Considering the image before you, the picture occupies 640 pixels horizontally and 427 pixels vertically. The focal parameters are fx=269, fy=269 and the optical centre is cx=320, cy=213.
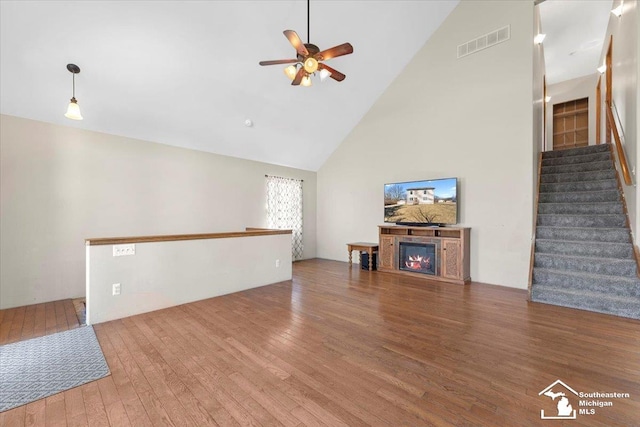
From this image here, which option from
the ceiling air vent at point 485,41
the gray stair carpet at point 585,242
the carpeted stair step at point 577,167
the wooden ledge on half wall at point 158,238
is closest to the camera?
the wooden ledge on half wall at point 158,238

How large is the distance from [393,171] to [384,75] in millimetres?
2062

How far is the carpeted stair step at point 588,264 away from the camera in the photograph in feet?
11.3

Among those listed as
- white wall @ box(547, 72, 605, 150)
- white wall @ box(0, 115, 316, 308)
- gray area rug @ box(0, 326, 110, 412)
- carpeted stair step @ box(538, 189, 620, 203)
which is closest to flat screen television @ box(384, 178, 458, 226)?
carpeted stair step @ box(538, 189, 620, 203)

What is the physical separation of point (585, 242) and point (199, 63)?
620 centimetres

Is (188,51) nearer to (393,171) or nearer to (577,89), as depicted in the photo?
(393,171)

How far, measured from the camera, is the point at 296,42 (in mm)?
2789

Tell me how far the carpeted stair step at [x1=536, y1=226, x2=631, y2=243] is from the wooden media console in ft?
3.62

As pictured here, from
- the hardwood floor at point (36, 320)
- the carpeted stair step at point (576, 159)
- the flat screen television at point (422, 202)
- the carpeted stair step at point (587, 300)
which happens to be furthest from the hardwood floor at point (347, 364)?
the carpeted stair step at point (576, 159)

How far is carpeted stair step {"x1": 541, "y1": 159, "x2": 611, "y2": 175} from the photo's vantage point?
189 inches

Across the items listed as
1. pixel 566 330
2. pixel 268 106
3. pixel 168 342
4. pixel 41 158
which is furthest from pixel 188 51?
pixel 566 330

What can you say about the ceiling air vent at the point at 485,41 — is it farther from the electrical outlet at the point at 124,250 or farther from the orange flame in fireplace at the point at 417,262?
the electrical outlet at the point at 124,250

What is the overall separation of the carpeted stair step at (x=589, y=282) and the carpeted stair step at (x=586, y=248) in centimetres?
38

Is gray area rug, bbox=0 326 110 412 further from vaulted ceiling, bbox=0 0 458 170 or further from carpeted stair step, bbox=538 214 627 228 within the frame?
carpeted stair step, bbox=538 214 627 228
